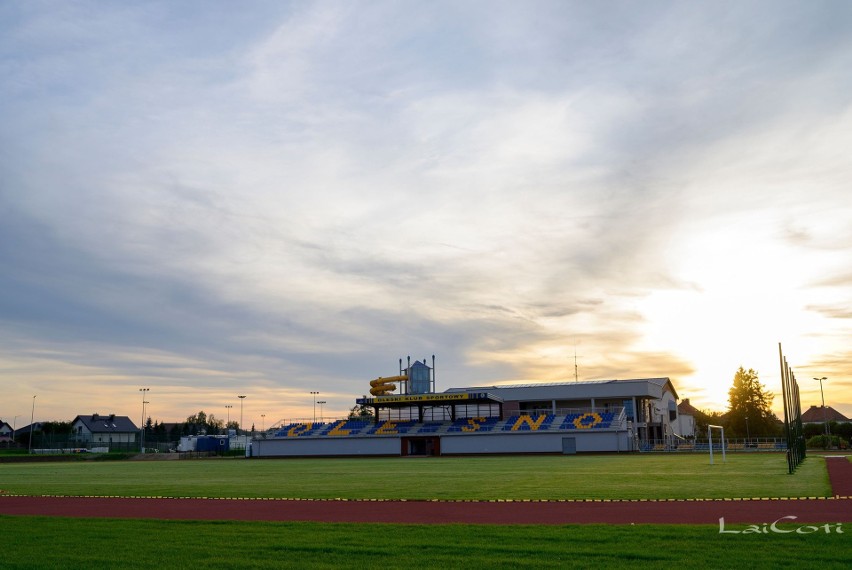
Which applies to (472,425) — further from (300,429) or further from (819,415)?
(819,415)

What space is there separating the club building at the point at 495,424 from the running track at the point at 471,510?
60607 mm

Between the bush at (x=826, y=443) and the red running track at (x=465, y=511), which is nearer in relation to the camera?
the red running track at (x=465, y=511)

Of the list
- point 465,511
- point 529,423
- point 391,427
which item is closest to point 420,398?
point 391,427

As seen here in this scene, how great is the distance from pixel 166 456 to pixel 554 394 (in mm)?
50031

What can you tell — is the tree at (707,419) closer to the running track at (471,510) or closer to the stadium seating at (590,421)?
the stadium seating at (590,421)

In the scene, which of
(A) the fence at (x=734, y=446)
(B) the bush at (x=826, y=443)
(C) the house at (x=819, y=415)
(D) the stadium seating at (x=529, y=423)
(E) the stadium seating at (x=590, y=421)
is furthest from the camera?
(C) the house at (x=819, y=415)

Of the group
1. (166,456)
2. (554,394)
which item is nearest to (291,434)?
(166,456)

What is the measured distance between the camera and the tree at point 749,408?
119500 millimetres

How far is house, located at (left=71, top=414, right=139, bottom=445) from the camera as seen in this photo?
162387 millimetres

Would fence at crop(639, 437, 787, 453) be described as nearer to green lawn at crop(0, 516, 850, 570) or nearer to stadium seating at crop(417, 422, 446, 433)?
stadium seating at crop(417, 422, 446, 433)

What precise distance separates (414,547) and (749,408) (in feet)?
403

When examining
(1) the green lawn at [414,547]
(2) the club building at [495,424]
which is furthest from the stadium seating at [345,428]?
(1) the green lawn at [414,547]

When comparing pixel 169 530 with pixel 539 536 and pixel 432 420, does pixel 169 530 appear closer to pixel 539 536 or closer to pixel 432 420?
pixel 539 536

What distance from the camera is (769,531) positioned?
46.4ft
